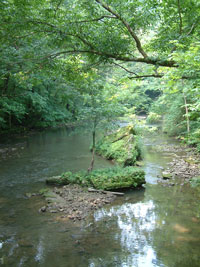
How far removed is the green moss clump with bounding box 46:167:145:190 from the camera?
8.16 meters

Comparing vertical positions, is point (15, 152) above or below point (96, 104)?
below

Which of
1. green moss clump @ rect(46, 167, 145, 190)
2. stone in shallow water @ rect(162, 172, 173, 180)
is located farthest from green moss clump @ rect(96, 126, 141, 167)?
green moss clump @ rect(46, 167, 145, 190)

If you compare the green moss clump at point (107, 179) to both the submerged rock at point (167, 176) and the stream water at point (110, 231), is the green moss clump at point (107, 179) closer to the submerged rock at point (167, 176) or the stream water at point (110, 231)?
the stream water at point (110, 231)

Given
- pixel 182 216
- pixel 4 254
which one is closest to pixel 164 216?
pixel 182 216

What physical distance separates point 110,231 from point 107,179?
9.01ft

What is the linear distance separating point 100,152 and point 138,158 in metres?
2.42

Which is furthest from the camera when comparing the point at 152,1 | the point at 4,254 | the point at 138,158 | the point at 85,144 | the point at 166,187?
the point at 85,144

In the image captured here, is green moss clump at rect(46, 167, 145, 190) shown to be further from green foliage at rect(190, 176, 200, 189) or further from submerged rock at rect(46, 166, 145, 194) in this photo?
green foliage at rect(190, 176, 200, 189)

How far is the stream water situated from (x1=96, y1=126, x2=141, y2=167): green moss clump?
2.25 metres

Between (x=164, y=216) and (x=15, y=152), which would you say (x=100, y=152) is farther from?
(x=164, y=216)

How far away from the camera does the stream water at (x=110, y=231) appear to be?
4.57 meters

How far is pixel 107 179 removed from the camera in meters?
8.29

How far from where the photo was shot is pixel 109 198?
24.5 feet

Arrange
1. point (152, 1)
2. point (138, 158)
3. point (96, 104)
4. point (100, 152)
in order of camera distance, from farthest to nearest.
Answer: point (100, 152) → point (138, 158) → point (96, 104) → point (152, 1)
